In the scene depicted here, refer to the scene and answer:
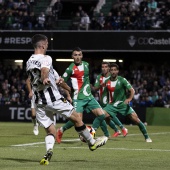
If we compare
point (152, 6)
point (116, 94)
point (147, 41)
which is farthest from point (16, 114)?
point (116, 94)

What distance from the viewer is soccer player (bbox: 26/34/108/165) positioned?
11.5 meters

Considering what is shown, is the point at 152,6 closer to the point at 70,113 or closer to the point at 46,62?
the point at 70,113

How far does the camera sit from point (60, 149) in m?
15.1

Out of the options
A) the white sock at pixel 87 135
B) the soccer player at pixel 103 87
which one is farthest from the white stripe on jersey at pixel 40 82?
the soccer player at pixel 103 87

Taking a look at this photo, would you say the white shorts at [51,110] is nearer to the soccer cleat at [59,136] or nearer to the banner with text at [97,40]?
the soccer cleat at [59,136]

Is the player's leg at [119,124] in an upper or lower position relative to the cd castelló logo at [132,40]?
lower

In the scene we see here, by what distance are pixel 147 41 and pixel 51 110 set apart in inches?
1072

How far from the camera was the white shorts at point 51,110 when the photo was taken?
11.7 metres

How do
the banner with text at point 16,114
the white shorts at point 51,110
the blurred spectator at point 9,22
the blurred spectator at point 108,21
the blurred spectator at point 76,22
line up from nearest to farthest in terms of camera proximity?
the white shorts at point 51,110, the banner with text at point 16,114, the blurred spectator at point 108,21, the blurred spectator at point 76,22, the blurred spectator at point 9,22

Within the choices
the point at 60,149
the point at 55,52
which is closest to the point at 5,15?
the point at 55,52

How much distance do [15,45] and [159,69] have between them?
904 centimetres

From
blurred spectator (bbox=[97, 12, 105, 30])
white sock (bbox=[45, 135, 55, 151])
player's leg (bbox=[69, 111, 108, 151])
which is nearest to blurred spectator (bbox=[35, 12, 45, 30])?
blurred spectator (bbox=[97, 12, 105, 30])

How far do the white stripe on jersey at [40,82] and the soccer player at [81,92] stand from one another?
5241mm

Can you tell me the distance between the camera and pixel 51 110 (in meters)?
11.8
